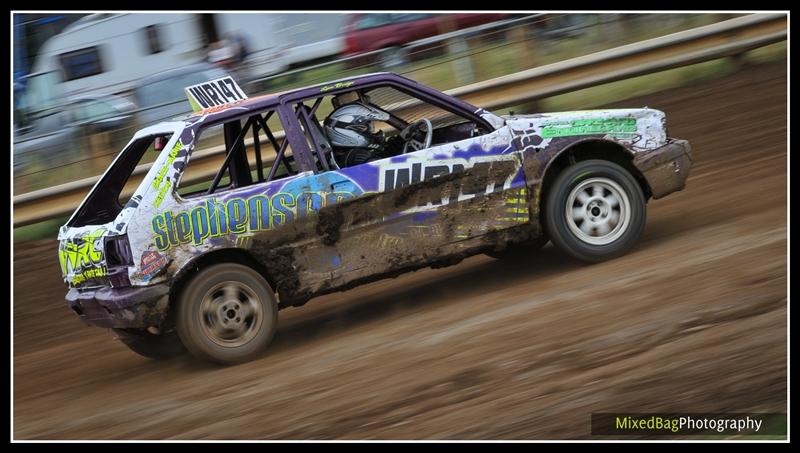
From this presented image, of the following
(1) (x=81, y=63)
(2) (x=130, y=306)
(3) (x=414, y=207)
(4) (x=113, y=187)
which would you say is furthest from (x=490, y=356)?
(1) (x=81, y=63)

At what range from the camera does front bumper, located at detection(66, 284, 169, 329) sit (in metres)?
5.89

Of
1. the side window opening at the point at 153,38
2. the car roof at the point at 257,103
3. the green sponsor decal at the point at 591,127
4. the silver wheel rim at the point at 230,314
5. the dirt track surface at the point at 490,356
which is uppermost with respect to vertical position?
the side window opening at the point at 153,38

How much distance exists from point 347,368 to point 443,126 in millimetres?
1995

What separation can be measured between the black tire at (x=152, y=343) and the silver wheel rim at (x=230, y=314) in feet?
2.38

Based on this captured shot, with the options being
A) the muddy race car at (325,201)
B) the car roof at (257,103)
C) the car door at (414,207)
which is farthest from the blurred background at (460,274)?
the car roof at (257,103)

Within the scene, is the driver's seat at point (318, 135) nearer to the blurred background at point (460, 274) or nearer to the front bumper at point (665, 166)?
the blurred background at point (460, 274)

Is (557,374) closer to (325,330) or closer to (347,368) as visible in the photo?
(347,368)

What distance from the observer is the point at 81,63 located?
11859 millimetres

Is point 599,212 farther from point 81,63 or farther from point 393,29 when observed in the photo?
point 81,63

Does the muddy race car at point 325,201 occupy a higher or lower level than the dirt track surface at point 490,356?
higher

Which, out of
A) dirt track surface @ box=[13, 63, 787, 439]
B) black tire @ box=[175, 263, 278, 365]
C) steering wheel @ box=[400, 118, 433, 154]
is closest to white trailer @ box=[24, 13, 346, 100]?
dirt track surface @ box=[13, 63, 787, 439]

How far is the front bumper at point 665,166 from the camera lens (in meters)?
6.77

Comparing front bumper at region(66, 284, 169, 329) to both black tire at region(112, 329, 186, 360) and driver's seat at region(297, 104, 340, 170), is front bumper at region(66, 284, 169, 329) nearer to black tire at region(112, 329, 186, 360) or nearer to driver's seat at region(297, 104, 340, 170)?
black tire at region(112, 329, 186, 360)

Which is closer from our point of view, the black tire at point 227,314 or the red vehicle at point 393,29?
the black tire at point 227,314
